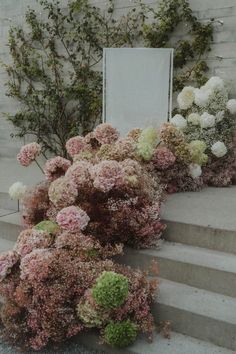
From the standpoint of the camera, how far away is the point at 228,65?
189 inches

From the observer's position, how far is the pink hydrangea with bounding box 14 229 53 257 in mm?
2895

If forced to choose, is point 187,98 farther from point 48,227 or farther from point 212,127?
point 48,227

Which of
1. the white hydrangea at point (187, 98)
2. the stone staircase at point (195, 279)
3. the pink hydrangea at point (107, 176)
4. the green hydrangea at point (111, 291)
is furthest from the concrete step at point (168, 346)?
the white hydrangea at point (187, 98)

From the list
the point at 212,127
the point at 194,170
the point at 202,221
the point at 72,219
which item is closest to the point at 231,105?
the point at 212,127

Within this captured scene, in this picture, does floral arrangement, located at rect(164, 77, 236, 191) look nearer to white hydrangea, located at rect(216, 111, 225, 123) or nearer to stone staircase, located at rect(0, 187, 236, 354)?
white hydrangea, located at rect(216, 111, 225, 123)

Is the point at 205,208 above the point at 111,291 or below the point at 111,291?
above

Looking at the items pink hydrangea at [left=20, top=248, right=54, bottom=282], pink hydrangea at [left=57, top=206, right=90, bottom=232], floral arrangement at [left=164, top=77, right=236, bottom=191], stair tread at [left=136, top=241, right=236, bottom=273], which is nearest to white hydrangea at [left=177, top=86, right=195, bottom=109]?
floral arrangement at [left=164, top=77, right=236, bottom=191]

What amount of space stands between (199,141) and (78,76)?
2.37 metres

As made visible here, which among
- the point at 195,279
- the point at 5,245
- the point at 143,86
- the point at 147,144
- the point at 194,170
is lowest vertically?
the point at 5,245

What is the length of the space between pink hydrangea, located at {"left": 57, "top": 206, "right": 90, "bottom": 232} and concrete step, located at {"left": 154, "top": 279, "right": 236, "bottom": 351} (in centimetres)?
62

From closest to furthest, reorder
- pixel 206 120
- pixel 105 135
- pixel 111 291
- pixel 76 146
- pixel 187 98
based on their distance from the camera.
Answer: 1. pixel 111 291
2. pixel 105 135
3. pixel 76 146
4. pixel 206 120
5. pixel 187 98

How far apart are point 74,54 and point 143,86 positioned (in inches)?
62.5

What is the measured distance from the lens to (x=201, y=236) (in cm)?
311

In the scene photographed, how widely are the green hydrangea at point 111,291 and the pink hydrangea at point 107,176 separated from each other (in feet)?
2.21
